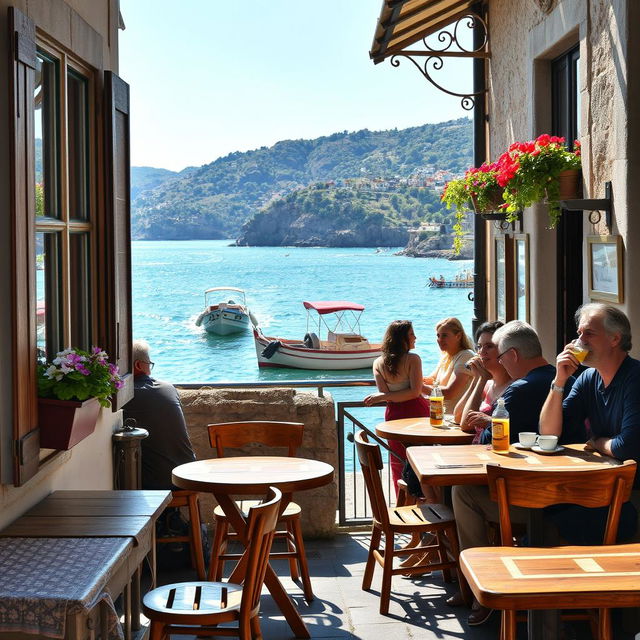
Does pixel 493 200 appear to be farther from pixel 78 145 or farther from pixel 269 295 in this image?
pixel 269 295

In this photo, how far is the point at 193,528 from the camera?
5105 millimetres

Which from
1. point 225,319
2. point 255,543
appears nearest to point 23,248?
point 255,543

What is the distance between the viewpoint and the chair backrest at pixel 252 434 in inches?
206

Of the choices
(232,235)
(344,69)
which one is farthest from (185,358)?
(344,69)

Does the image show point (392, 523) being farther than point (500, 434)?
Yes

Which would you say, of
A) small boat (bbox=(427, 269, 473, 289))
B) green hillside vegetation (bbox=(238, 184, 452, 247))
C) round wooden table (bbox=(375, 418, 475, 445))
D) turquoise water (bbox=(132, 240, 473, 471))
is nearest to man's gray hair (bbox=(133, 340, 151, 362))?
round wooden table (bbox=(375, 418, 475, 445))

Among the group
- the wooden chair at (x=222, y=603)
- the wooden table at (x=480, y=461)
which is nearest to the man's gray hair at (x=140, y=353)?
the wooden table at (x=480, y=461)

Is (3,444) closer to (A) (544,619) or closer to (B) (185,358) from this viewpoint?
(A) (544,619)

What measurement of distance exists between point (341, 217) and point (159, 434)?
66448mm

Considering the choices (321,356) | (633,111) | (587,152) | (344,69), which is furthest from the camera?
(344,69)

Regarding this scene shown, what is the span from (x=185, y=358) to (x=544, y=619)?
51342 millimetres

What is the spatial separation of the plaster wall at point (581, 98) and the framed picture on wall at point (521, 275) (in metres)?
0.11

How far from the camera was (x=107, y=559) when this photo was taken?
3053 mm

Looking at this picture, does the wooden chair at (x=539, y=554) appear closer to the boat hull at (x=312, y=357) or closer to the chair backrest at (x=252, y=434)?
the chair backrest at (x=252, y=434)
